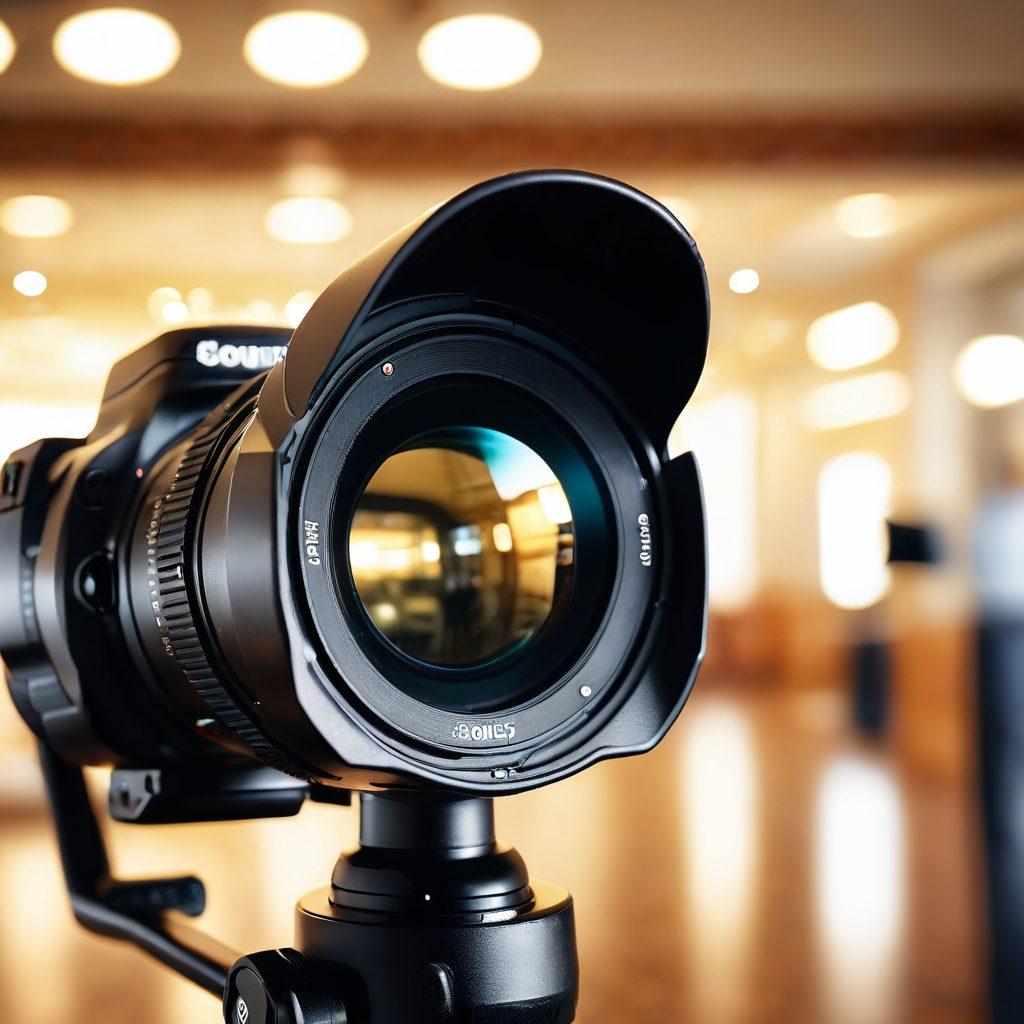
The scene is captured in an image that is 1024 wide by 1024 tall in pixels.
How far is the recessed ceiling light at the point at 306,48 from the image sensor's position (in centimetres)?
206

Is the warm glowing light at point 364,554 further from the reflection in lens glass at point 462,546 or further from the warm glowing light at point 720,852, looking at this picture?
the warm glowing light at point 720,852

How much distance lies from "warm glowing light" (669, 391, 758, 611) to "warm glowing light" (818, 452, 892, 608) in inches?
9.1

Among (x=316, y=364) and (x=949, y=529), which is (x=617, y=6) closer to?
(x=316, y=364)

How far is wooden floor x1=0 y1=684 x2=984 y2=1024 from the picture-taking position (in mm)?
1916

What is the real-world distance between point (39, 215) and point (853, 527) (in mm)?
2576

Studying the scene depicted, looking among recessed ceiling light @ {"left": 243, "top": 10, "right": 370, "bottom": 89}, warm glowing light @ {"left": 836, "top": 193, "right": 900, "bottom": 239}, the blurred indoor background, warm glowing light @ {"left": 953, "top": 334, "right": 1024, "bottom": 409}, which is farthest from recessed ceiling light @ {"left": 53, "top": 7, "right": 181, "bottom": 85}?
warm glowing light @ {"left": 953, "top": 334, "right": 1024, "bottom": 409}

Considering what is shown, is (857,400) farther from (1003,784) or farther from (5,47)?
(5,47)

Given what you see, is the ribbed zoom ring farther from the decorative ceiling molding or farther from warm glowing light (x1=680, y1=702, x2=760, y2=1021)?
the decorative ceiling molding

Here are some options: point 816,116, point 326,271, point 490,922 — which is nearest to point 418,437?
point 490,922

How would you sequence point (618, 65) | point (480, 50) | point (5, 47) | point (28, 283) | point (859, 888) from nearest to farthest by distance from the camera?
point (28, 283)
point (5, 47)
point (480, 50)
point (618, 65)
point (859, 888)

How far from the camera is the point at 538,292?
452mm

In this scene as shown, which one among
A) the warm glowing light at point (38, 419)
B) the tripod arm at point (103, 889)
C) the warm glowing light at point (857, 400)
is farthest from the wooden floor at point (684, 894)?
the tripod arm at point (103, 889)

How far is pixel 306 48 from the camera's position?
7.04ft

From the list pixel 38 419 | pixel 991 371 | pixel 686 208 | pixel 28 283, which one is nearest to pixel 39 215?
pixel 38 419
